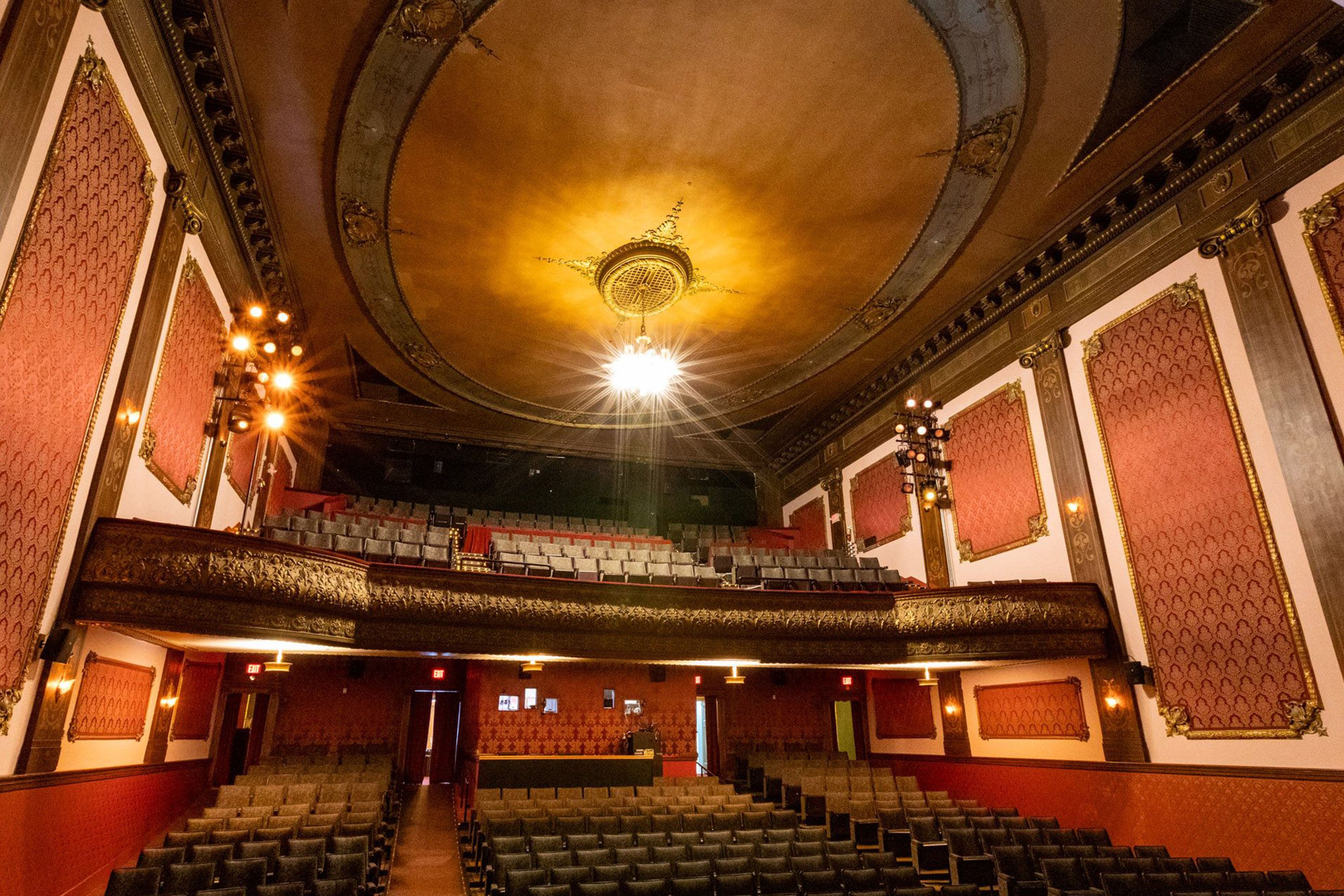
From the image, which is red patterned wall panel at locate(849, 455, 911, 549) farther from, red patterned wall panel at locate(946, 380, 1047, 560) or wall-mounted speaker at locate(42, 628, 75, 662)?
wall-mounted speaker at locate(42, 628, 75, 662)

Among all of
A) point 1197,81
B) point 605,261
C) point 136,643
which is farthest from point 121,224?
point 1197,81

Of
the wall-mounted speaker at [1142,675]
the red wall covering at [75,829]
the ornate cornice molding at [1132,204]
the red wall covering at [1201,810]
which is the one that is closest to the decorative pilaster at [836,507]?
the ornate cornice molding at [1132,204]

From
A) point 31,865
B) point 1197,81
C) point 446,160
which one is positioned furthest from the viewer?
point 446,160

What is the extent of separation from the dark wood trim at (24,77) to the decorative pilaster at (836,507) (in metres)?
11.6

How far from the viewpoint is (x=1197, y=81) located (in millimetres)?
6977

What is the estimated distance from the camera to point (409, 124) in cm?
724

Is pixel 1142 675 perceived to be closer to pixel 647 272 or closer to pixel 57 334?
pixel 647 272

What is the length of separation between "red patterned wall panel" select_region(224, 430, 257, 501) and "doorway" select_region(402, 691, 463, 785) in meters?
4.90

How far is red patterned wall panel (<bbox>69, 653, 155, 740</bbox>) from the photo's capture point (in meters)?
5.52

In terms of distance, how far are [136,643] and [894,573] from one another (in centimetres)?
880

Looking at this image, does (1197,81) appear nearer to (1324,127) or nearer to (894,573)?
(1324,127)

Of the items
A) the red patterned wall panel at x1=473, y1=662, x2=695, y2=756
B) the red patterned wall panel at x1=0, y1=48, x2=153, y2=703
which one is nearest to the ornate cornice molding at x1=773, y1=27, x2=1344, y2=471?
the red patterned wall panel at x1=473, y1=662, x2=695, y2=756

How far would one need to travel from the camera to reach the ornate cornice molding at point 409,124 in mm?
6449

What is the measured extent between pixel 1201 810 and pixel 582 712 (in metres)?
7.40
